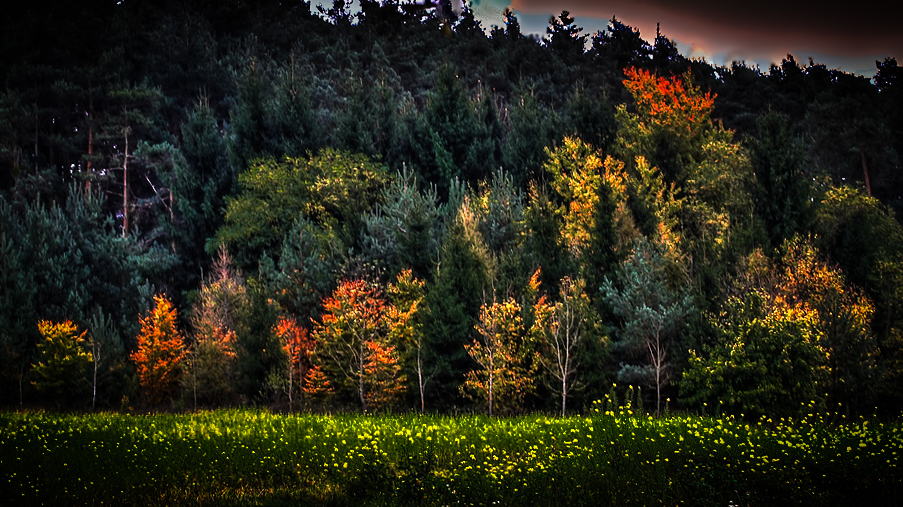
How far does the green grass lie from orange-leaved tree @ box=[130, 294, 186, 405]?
12436 mm

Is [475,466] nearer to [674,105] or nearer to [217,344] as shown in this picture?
[217,344]

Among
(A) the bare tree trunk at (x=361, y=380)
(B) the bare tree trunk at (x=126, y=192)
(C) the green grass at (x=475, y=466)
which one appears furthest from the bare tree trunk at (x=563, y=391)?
(B) the bare tree trunk at (x=126, y=192)

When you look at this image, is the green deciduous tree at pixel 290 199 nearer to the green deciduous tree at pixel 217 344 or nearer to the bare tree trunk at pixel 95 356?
the green deciduous tree at pixel 217 344

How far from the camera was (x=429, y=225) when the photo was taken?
34.6 meters

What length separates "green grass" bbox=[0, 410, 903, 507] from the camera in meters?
11.6

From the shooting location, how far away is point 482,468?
44.6 feet

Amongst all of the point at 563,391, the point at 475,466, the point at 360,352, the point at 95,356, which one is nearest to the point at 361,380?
the point at 360,352

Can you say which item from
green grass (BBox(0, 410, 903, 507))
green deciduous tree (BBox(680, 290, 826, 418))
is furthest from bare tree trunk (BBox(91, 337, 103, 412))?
green deciduous tree (BBox(680, 290, 826, 418))

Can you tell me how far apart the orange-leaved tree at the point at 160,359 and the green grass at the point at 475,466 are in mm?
12436

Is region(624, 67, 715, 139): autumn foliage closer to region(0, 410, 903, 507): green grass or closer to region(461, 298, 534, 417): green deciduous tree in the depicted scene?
region(461, 298, 534, 417): green deciduous tree

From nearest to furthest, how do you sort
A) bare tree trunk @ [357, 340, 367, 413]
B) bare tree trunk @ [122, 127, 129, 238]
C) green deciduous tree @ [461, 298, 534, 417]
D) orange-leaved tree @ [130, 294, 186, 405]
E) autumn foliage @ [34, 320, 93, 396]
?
1. green deciduous tree @ [461, 298, 534, 417]
2. bare tree trunk @ [357, 340, 367, 413]
3. autumn foliage @ [34, 320, 93, 396]
4. orange-leaved tree @ [130, 294, 186, 405]
5. bare tree trunk @ [122, 127, 129, 238]

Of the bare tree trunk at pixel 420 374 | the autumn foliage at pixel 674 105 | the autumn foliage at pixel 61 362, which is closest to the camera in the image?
the bare tree trunk at pixel 420 374

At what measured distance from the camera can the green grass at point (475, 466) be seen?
11562 mm

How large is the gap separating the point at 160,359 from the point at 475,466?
22602 mm
